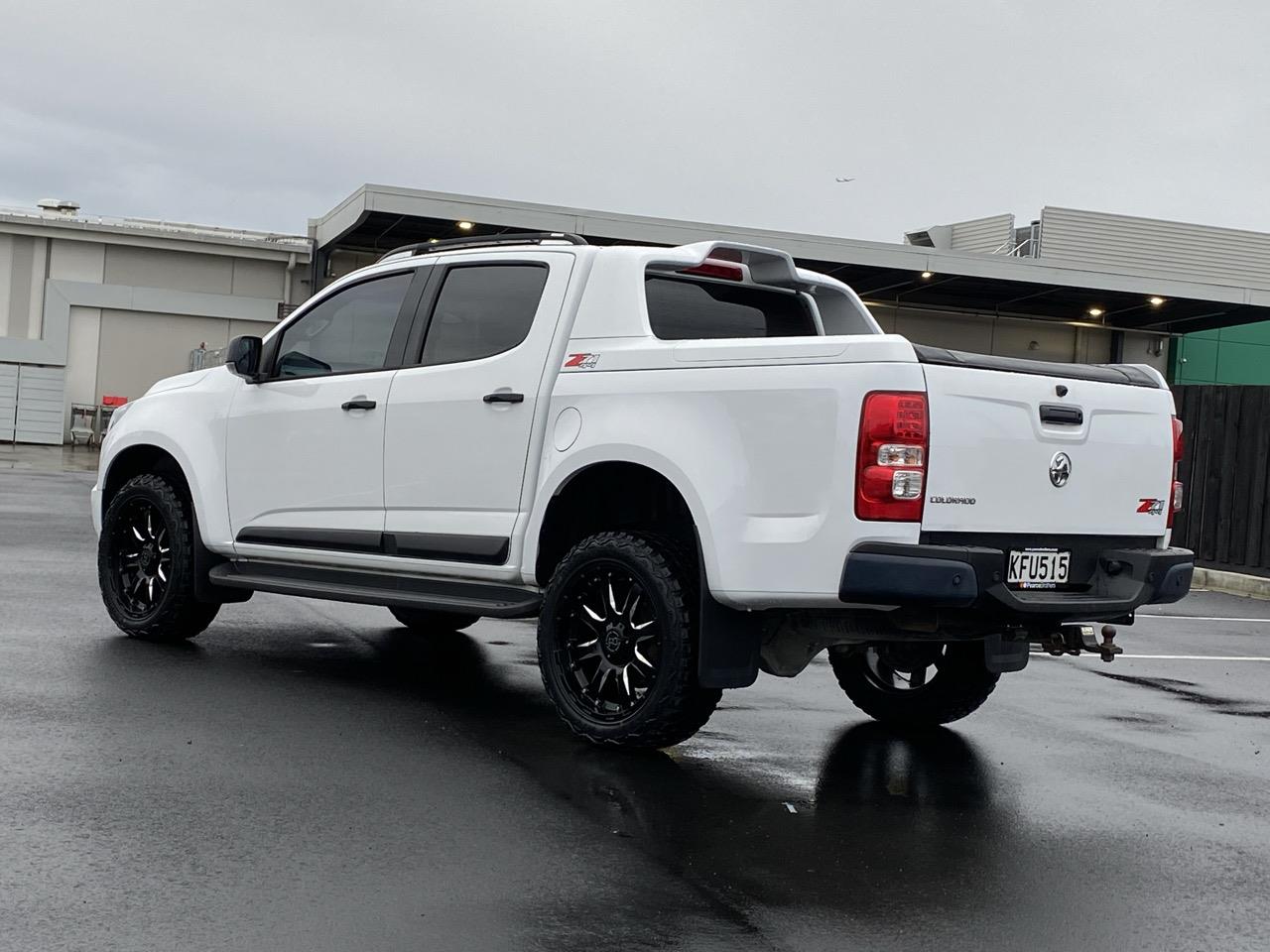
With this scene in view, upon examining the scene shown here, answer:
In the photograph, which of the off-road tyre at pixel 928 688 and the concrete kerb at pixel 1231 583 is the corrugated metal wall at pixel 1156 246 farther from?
the off-road tyre at pixel 928 688

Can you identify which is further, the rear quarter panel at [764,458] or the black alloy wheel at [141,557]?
the black alloy wheel at [141,557]

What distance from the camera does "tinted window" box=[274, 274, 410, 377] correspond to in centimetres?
723

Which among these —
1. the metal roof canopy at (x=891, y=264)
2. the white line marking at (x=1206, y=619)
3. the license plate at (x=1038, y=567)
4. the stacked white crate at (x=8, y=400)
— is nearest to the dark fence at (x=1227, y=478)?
the white line marking at (x=1206, y=619)

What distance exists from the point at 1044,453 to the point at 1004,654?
90 centimetres

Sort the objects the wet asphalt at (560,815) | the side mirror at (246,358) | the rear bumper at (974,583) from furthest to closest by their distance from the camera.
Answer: the side mirror at (246,358), the rear bumper at (974,583), the wet asphalt at (560,815)

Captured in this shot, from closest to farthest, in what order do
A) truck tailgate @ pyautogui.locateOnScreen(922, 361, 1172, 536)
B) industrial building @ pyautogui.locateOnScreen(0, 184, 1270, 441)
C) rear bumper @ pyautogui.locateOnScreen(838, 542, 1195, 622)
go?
rear bumper @ pyautogui.locateOnScreen(838, 542, 1195, 622) < truck tailgate @ pyautogui.locateOnScreen(922, 361, 1172, 536) < industrial building @ pyautogui.locateOnScreen(0, 184, 1270, 441)

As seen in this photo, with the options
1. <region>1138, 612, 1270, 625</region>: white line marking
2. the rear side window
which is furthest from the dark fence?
the rear side window

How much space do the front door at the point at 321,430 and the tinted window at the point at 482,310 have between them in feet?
0.86

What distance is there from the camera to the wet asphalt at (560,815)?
3850 millimetres

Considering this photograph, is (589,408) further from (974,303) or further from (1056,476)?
(974,303)

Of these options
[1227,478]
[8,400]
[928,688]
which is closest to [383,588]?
[928,688]

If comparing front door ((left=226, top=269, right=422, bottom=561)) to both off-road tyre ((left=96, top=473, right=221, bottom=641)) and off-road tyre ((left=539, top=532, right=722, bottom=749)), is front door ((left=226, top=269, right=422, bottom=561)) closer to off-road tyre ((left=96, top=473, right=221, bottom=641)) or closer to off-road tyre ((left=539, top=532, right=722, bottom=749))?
off-road tyre ((left=96, top=473, right=221, bottom=641))

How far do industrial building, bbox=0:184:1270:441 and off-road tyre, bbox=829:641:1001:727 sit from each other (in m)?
23.5

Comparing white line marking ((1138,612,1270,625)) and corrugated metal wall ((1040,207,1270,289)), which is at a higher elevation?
corrugated metal wall ((1040,207,1270,289))
